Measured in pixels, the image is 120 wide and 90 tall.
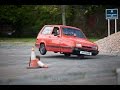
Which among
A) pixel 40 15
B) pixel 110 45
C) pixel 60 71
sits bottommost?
pixel 60 71

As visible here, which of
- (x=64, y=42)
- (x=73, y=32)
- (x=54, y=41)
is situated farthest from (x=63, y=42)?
(x=73, y=32)

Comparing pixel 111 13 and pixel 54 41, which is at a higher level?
pixel 111 13

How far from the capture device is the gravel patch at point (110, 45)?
12481 millimetres

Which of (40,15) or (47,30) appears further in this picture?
(40,15)

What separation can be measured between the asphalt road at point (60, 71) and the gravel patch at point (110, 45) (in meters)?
0.22

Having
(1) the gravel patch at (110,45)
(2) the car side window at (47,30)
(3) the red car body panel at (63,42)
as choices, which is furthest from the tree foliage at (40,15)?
(1) the gravel patch at (110,45)

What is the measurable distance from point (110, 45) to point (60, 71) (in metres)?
1.68

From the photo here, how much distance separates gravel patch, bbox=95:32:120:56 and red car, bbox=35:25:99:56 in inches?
6.6

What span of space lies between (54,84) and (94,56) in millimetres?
1200

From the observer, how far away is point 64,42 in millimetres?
12609

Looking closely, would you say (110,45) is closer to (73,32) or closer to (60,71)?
(73,32)

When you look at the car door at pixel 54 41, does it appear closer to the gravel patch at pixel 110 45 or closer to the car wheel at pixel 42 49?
the car wheel at pixel 42 49
